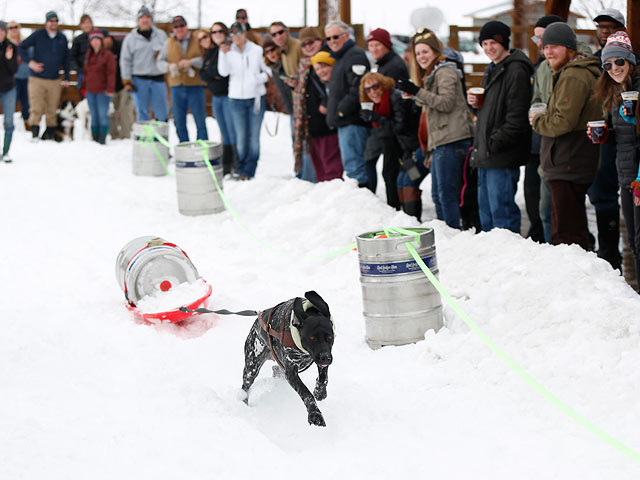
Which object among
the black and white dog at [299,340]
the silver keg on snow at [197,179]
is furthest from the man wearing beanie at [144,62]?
the black and white dog at [299,340]

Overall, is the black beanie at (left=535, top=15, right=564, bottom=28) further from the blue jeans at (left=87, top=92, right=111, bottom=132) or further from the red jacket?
the blue jeans at (left=87, top=92, right=111, bottom=132)

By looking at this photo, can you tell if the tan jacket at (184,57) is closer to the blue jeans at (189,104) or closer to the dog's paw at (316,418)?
the blue jeans at (189,104)

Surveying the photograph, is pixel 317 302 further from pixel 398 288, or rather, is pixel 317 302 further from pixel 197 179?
pixel 197 179

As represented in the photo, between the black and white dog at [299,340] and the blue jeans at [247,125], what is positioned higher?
the blue jeans at [247,125]

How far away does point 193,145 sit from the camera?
11430mm

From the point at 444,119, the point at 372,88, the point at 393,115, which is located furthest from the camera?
the point at 393,115

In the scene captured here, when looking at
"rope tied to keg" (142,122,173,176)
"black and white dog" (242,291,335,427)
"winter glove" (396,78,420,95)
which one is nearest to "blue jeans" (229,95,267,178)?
"rope tied to keg" (142,122,173,176)

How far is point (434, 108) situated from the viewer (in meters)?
8.25

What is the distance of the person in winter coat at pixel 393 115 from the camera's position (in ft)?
30.2

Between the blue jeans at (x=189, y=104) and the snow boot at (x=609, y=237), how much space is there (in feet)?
27.7

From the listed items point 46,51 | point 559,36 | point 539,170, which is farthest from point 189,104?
point 559,36

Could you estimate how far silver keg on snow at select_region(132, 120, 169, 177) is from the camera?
1437 cm

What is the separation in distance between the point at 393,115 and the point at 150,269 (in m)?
3.63

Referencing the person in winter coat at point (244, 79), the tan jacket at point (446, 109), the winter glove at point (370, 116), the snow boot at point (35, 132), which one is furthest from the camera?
the snow boot at point (35, 132)
